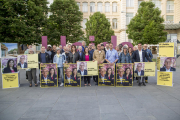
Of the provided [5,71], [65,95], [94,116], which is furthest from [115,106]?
[5,71]

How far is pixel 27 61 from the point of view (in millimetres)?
7840

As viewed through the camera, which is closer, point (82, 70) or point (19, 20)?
point (82, 70)

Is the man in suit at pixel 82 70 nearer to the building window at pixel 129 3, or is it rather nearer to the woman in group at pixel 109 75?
the woman in group at pixel 109 75

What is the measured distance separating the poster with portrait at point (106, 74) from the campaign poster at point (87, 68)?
32 cm

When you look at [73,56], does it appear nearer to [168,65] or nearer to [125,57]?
[125,57]

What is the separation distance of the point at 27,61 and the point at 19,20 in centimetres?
1264

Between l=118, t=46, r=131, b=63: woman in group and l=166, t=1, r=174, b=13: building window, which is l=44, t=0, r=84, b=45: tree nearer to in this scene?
l=118, t=46, r=131, b=63: woman in group

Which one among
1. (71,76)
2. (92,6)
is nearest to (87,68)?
(71,76)

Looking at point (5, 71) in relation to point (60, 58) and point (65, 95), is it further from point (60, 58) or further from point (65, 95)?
point (65, 95)

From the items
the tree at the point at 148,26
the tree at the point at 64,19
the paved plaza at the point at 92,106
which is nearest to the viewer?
the paved plaza at the point at 92,106

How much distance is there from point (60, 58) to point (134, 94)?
4.03m

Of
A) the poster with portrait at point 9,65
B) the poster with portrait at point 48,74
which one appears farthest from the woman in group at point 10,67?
the poster with portrait at point 48,74

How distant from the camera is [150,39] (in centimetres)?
2569

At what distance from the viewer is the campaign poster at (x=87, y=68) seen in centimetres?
764
